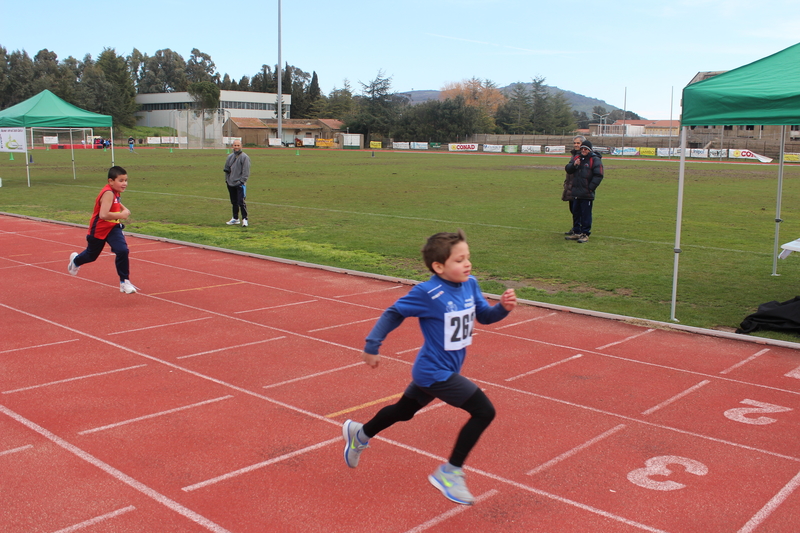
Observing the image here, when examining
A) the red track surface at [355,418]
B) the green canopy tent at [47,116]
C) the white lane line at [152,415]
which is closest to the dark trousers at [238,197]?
the red track surface at [355,418]

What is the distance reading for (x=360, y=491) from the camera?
14.1 feet

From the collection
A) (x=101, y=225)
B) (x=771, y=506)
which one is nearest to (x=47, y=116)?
(x=101, y=225)

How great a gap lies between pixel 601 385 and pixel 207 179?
27852 millimetres

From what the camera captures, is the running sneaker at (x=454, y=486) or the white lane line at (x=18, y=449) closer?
the running sneaker at (x=454, y=486)

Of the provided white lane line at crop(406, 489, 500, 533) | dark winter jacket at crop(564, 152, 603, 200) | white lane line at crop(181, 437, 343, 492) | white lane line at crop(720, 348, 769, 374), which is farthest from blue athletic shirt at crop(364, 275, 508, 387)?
dark winter jacket at crop(564, 152, 603, 200)

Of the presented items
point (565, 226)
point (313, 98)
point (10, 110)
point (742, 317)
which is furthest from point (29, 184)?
point (313, 98)

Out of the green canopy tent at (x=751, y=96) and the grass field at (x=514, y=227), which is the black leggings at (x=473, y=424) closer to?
the green canopy tent at (x=751, y=96)

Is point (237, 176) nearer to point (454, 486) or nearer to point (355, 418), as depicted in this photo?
point (355, 418)

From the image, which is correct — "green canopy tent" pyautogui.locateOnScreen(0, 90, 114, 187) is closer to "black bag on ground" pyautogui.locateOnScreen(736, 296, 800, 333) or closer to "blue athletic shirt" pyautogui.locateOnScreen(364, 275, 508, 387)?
"black bag on ground" pyautogui.locateOnScreen(736, 296, 800, 333)

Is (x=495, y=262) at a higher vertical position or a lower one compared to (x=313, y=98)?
lower

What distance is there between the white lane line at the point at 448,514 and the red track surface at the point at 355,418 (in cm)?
1

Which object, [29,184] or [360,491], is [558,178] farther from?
A: [360,491]

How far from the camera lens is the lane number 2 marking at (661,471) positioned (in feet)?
14.5

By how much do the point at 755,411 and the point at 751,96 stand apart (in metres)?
3.55
